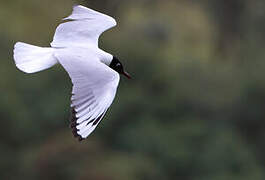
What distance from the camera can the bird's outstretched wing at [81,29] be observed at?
6.05m

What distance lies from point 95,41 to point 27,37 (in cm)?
1134

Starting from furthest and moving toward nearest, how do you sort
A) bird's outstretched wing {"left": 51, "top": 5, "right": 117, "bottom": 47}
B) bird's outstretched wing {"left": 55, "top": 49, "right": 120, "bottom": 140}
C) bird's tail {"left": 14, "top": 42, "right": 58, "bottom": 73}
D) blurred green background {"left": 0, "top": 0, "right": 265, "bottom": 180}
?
1. blurred green background {"left": 0, "top": 0, "right": 265, "bottom": 180}
2. bird's outstretched wing {"left": 51, "top": 5, "right": 117, "bottom": 47}
3. bird's tail {"left": 14, "top": 42, "right": 58, "bottom": 73}
4. bird's outstretched wing {"left": 55, "top": 49, "right": 120, "bottom": 140}

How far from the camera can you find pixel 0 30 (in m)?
15.3

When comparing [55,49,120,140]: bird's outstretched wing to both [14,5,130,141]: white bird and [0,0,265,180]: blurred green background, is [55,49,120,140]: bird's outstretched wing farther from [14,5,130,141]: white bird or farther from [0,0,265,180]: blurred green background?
[0,0,265,180]: blurred green background

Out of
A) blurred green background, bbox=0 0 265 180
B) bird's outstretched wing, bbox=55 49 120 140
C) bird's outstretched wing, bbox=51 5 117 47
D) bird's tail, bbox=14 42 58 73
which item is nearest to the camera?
bird's outstretched wing, bbox=55 49 120 140

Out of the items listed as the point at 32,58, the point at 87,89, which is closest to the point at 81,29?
the point at 32,58

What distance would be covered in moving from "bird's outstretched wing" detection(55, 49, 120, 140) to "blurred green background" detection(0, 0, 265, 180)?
6.71 meters

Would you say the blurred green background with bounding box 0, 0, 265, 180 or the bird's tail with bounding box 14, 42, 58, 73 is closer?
the bird's tail with bounding box 14, 42, 58, 73

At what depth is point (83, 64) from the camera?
5551 millimetres

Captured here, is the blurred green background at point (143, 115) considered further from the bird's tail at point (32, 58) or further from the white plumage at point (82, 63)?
the bird's tail at point (32, 58)

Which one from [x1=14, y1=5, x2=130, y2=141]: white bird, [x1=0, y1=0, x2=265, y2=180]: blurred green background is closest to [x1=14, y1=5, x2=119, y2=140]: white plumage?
[x1=14, y1=5, x2=130, y2=141]: white bird

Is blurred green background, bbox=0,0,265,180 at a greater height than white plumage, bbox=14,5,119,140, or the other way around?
white plumage, bbox=14,5,119,140

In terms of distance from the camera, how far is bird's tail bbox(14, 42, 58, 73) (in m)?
5.66

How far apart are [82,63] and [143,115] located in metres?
8.95
